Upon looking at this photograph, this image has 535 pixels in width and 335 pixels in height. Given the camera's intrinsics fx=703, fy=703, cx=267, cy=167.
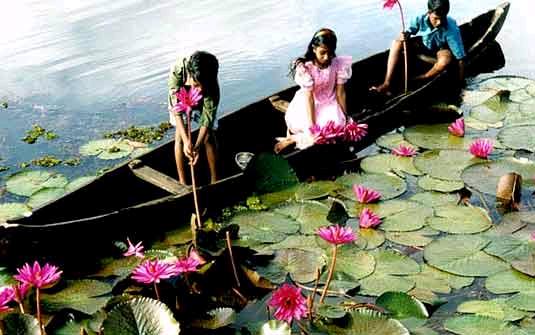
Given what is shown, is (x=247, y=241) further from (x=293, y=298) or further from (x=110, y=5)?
(x=110, y=5)

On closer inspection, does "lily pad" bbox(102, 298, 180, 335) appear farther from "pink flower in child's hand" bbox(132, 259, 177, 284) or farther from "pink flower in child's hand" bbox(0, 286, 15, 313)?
"pink flower in child's hand" bbox(0, 286, 15, 313)

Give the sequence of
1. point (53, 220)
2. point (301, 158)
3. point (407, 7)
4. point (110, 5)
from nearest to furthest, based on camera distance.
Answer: point (53, 220), point (301, 158), point (407, 7), point (110, 5)

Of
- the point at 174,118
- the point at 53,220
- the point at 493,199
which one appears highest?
the point at 174,118

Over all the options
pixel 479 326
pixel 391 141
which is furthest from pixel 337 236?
pixel 391 141

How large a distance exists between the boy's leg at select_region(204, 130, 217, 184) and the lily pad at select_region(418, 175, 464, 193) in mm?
1348

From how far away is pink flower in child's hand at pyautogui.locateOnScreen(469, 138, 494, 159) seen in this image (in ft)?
15.8

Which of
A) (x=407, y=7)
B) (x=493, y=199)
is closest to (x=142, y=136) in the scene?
(x=493, y=199)

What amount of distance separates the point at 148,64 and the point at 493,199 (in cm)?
471

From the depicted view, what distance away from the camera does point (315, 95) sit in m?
5.18

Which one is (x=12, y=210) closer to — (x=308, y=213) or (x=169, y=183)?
(x=169, y=183)

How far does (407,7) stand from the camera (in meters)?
9.32

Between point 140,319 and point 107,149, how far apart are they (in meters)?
3.28

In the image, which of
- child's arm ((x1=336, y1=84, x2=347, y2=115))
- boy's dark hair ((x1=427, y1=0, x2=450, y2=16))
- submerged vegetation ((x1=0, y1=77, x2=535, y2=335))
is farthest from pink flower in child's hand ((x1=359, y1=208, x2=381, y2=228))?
boy's dark hair ((x1=427, y1=0, x2=450, y2=16))

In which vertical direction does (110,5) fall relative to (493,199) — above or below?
above
